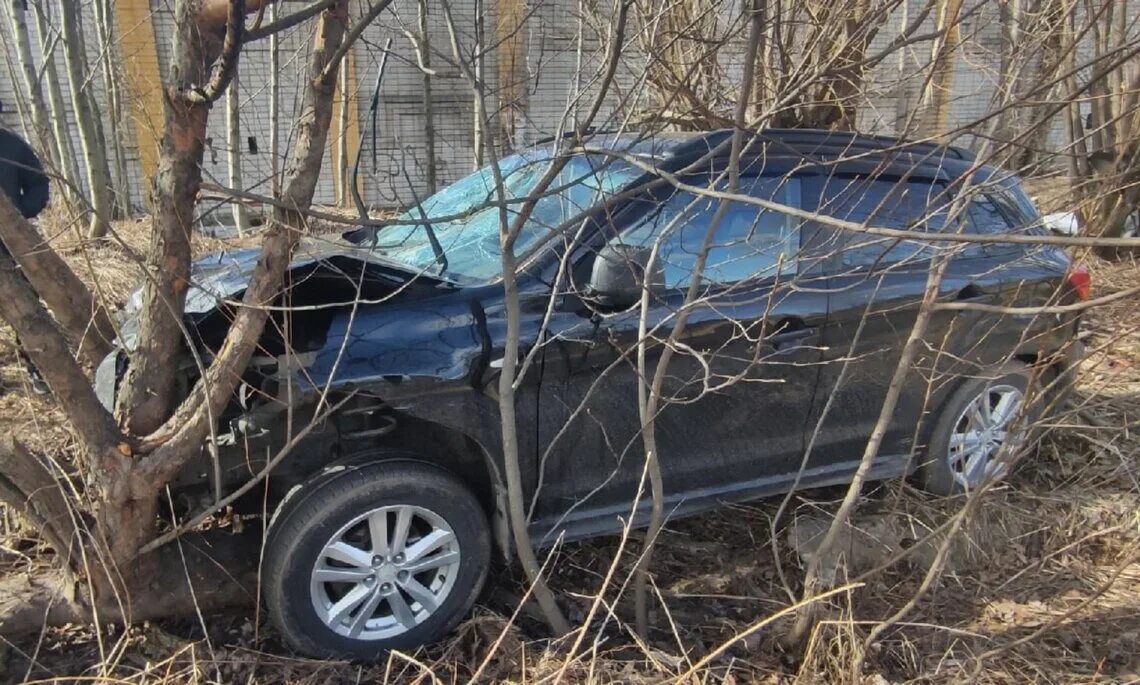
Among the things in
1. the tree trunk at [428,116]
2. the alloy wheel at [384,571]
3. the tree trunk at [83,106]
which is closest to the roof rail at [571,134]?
the tree trunk at [428,116]

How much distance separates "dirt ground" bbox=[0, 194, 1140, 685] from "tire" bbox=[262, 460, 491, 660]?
0.10 m

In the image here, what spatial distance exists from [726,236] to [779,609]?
58.8 inches

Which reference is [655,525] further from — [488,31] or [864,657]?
[488,31]

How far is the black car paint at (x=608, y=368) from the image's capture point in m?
2.85

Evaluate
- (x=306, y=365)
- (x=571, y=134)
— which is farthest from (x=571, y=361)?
(x=306, y=365)

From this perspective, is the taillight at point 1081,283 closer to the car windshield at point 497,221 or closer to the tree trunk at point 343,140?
the car windshield at point 497,221

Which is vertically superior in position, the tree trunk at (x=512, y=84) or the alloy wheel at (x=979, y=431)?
the tree trunk at (x=512, y=84)

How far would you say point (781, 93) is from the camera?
110 inches

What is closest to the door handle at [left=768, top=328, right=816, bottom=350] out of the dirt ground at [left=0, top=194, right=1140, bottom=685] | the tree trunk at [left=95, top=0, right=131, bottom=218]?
the dirt ground at [left=0, top=194, right=1140, bottom=685]

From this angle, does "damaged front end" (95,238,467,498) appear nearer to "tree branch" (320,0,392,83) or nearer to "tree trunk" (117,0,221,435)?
"tree trunk" (117,0,221,435)

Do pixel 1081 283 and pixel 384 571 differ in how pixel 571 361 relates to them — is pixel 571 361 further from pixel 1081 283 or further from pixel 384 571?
pixel 1081 283

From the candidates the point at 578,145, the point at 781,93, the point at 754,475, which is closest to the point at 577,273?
the point at 578,145

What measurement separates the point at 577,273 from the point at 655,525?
3.13 ft

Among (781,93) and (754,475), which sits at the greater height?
(781,93)
